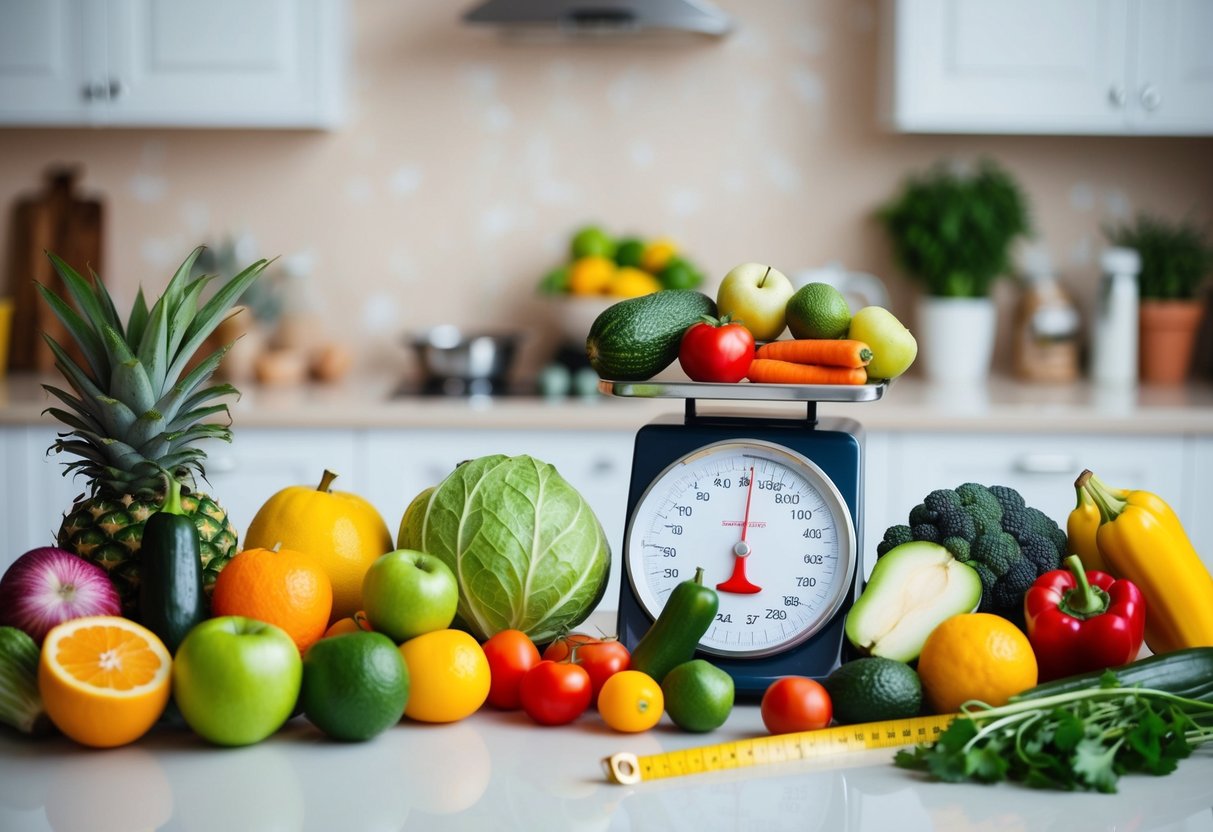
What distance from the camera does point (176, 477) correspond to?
52.9 inches

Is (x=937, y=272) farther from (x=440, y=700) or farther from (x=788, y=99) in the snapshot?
(x=440, y=700)

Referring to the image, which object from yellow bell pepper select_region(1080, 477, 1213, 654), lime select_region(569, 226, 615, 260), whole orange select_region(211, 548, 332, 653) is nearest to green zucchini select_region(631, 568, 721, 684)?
whole orange select_region(211, 548, 332, 653)

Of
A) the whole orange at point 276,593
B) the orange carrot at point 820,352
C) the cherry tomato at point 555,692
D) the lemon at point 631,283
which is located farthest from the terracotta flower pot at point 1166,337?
the whole orange at point 276,593

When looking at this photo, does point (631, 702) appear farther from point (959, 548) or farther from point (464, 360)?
point (464, 360)

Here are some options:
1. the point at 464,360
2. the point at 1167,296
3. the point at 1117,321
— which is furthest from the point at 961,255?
the point at 464,360

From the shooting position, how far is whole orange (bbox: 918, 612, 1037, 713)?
3.69ft

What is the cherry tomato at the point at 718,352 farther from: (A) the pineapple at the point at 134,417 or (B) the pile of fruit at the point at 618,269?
(B) the pile of fruit at the point at 618,269

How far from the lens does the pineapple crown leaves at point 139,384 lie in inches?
50.8

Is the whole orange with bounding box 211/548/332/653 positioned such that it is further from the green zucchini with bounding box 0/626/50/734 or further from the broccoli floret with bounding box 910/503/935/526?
the broccoli floret with bounding box 910/503/935/526

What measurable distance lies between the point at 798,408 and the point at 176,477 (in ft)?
5.02

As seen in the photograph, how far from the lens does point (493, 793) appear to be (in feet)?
3.38

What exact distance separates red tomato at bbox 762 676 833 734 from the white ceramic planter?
7.70ft

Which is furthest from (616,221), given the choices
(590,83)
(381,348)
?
(381,348)

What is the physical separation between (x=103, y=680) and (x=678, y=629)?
52cm
